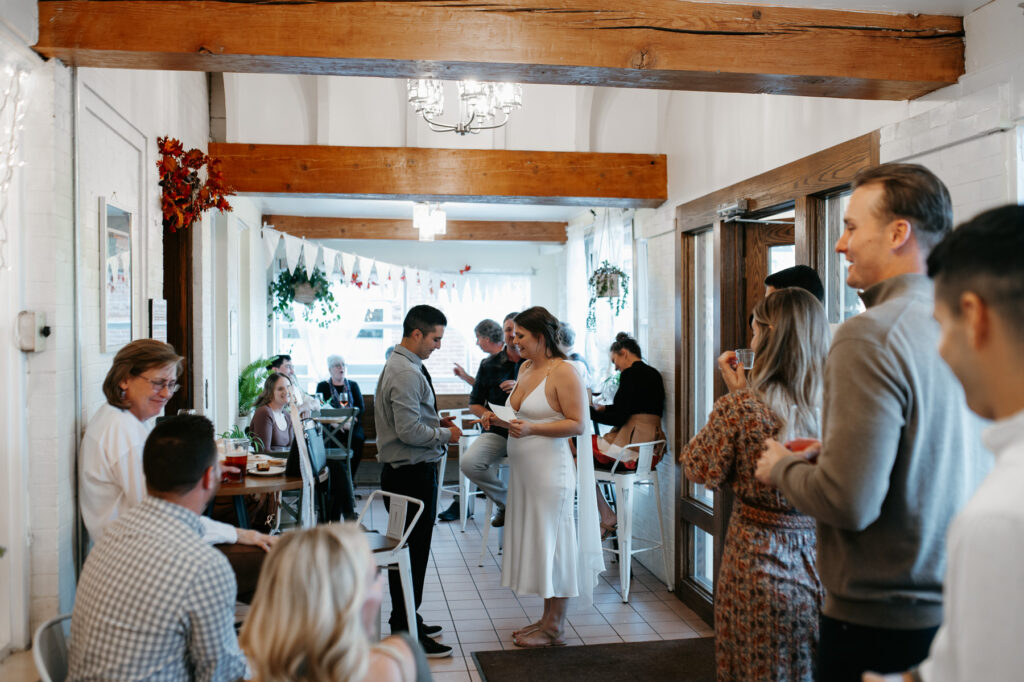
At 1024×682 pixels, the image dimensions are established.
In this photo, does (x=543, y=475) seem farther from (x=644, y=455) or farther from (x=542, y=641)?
(x=644, y=455)

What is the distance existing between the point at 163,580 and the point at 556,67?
189 cm

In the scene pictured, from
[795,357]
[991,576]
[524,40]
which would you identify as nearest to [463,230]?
[524,40]

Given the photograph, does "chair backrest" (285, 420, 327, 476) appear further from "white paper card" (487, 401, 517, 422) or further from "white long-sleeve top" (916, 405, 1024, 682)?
"white long-sleeve top" (916, 405, 1024, 682)

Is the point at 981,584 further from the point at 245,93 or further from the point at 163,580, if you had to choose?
the point at 245,93

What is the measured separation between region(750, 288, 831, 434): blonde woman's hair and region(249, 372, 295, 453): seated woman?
3930 mm

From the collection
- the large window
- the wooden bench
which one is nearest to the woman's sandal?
the wooden bench

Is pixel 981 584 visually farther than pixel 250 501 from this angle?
No

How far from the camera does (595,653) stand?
3.86 meters

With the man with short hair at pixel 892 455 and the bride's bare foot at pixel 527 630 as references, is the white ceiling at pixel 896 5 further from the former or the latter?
the bride's bare foot at pixel 527 630

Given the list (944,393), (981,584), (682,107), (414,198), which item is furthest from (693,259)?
(981,584)

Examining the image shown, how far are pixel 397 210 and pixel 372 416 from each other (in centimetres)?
207

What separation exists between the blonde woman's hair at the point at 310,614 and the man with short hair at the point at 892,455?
838 mm

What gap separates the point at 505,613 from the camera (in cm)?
446

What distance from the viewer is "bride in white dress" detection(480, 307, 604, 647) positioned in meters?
3.78
